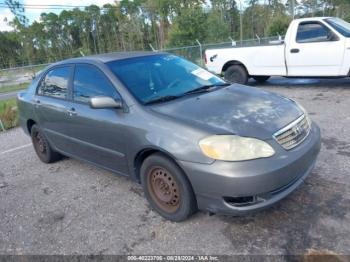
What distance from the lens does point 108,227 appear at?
10.8ft

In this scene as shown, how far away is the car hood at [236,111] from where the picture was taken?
9.36 ft

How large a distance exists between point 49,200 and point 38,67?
16.7 metres

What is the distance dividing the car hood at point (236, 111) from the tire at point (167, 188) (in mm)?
464

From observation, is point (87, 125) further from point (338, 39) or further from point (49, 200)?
point (338, 39)

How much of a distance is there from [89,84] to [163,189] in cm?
157

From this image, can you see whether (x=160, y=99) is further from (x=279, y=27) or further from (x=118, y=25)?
(x=118, y=25)

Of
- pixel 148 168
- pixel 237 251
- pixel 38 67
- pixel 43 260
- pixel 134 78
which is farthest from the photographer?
pixel 38 67

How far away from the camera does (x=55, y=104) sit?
440cm

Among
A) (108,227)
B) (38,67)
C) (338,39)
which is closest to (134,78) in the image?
(108,227)

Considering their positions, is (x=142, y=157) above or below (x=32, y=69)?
below

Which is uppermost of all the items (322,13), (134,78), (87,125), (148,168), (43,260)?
(322,13)

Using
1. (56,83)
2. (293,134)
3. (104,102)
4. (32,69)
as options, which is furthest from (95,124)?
(32,69)

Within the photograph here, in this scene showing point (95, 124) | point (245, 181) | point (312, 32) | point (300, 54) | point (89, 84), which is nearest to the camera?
point (245, 181)

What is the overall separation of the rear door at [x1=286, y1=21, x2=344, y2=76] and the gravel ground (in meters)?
3.33
